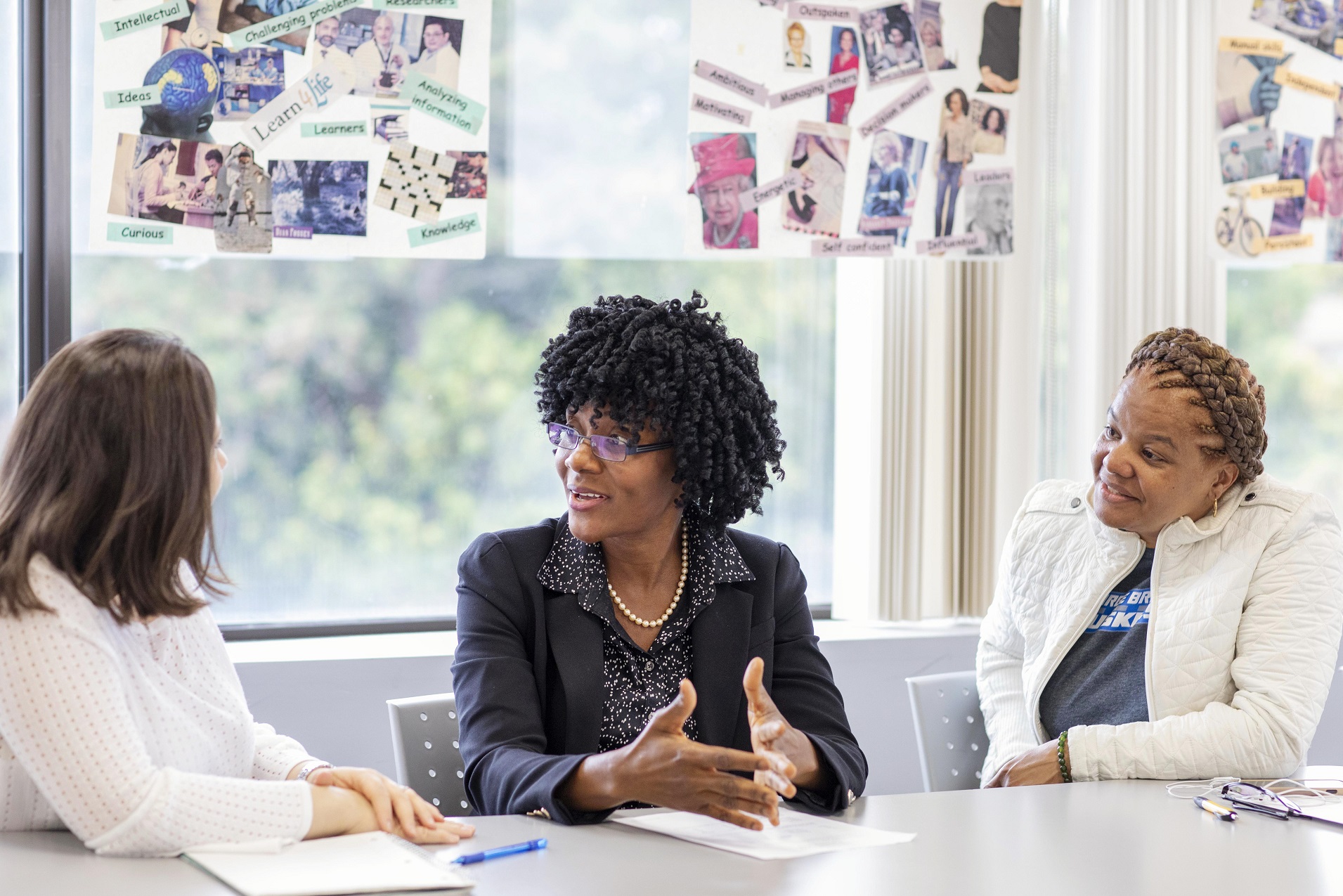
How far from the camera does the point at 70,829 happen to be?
1439 mm

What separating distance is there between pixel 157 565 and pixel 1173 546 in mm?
1653

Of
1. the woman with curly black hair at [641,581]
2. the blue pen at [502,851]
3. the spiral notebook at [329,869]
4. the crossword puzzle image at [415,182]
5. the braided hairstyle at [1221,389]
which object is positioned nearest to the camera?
the spiral notebook at [329,869]

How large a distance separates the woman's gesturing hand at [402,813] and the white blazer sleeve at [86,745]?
0.21 m

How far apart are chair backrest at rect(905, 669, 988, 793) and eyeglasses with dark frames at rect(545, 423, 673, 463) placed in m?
0.69

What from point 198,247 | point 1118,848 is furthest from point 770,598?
point 198,247

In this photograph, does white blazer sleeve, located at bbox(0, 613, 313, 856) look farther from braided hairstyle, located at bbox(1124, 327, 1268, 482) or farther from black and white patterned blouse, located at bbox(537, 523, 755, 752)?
braided hairstyle, located at bbox(1124, 327, 1268, 482)

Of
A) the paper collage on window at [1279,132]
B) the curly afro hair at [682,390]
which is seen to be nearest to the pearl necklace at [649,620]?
the curly afro hair at [682,390]

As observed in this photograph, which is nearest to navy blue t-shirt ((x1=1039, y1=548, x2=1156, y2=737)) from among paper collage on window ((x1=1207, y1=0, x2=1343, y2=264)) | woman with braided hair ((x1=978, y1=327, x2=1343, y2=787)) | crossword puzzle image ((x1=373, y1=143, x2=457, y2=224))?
woman with braided hair ((x1=978, y1=327, x2=1343, y2=787))

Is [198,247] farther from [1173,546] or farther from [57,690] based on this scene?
[1173,546]

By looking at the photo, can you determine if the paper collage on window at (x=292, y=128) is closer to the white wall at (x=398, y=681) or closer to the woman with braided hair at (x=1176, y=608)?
the white wall at (x=398, y=681)

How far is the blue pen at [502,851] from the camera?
1.45m

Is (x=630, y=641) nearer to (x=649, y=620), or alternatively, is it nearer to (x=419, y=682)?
(x=649, y=620)

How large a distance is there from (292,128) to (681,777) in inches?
74.2

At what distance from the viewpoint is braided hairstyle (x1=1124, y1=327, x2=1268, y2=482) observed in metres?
2.14
